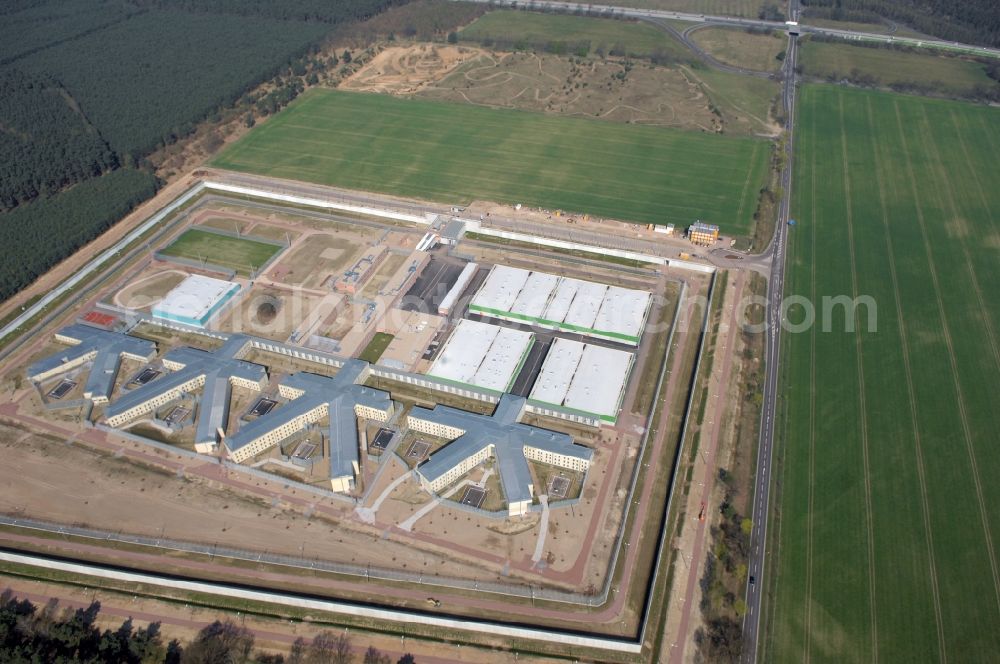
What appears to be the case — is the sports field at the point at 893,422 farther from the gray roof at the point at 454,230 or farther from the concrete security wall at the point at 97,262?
the concrete security wall at the point at 97,262

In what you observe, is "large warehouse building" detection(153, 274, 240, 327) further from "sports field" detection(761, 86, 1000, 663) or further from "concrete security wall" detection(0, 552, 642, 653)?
"sports field" detection(761, 86, 1000, 663)

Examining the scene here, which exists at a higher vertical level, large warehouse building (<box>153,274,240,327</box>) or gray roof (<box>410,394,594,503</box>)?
large warehouse building (<box>153,274,240,327</box>)

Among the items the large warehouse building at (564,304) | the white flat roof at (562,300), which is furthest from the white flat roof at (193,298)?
the white flat roof at (562,300)

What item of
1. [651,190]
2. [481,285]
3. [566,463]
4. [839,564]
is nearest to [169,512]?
[566,463]

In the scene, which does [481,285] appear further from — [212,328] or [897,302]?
[897,302]

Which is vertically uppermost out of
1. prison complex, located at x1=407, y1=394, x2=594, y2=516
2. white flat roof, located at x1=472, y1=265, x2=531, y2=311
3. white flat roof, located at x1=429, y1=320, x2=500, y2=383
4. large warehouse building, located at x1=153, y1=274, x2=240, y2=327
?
large warehouse building, located at x1=153, y1=274, x2=240, y2=327

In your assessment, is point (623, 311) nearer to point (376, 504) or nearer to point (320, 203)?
point (376, 504)

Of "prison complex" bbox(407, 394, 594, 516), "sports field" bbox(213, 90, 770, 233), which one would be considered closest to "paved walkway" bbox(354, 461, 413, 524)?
"prison complex" bbox(407, 394, 594, 516)

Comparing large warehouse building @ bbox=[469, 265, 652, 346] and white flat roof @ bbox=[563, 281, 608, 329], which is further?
white flat roof @ bbox=[563, 281, 608, 329]
